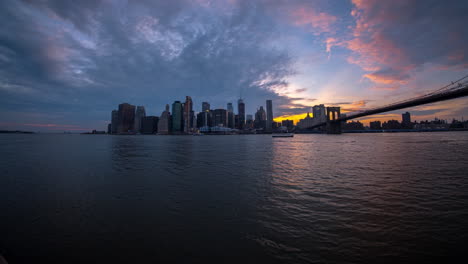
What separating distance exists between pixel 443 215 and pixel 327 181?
197 inches

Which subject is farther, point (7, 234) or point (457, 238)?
point (7, 234)

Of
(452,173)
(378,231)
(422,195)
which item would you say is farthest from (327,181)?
(452,173)

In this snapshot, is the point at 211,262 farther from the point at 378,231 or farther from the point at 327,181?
the point at 327,181

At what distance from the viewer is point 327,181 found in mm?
11086

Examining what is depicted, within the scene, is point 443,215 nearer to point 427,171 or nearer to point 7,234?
point 427,171

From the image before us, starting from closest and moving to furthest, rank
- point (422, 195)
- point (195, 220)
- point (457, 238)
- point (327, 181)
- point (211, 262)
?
1. point (211, 262)
2. point (457, 238)
3. point (195, 220)
4. point (422, 195)
5. point (327, 181)

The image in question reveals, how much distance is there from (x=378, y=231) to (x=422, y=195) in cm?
502

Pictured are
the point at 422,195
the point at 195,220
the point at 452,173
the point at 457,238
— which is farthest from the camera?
the point at 452,173

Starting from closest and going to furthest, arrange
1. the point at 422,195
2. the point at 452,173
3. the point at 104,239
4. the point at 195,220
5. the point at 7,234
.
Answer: the point at 104,239 < the point at 7,234 < the point at 195,220 < the point at 422,195 < the point at 452,173

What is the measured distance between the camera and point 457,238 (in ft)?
16.1

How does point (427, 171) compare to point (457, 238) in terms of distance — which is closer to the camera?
point (457, 238)

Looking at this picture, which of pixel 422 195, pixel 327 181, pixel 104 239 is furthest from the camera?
pixel 327 181

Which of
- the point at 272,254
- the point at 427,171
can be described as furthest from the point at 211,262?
the point at 427,171

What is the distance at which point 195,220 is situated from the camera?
20.7 feet
